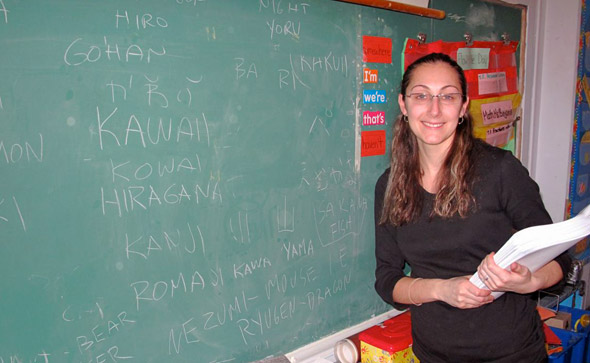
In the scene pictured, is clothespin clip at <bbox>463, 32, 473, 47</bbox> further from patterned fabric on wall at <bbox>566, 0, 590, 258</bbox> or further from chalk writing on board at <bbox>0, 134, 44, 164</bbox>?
chalk writing on board at <bbox>0, 134, 44, 164</bbox>

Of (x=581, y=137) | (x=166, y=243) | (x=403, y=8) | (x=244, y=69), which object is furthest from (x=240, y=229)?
(x=581, y=137)

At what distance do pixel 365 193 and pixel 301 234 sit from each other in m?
0.38

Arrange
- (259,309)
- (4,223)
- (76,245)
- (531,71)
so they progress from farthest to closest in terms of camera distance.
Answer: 1. (531,71)
2. (259,309)
3. (76,245)
4. (4,223)

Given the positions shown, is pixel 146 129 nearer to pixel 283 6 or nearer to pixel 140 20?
pixel 140 20

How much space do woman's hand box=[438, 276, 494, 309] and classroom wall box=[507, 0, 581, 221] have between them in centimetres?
200

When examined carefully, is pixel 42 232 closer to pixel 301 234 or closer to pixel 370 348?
pixel 301 234

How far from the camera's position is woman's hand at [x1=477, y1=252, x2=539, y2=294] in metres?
1.00

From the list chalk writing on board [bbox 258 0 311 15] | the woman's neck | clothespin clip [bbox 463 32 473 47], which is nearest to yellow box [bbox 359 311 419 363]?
the woman's neck

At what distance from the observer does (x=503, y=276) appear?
100cm

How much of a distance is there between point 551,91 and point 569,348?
1.64 m

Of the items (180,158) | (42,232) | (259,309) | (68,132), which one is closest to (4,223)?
(42,232)

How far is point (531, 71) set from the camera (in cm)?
279

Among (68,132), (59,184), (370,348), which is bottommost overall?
(370,348)

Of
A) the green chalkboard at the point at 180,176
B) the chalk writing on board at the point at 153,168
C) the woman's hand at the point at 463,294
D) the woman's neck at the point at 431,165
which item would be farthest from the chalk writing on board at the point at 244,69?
the woman's hand at the point at 463,294
